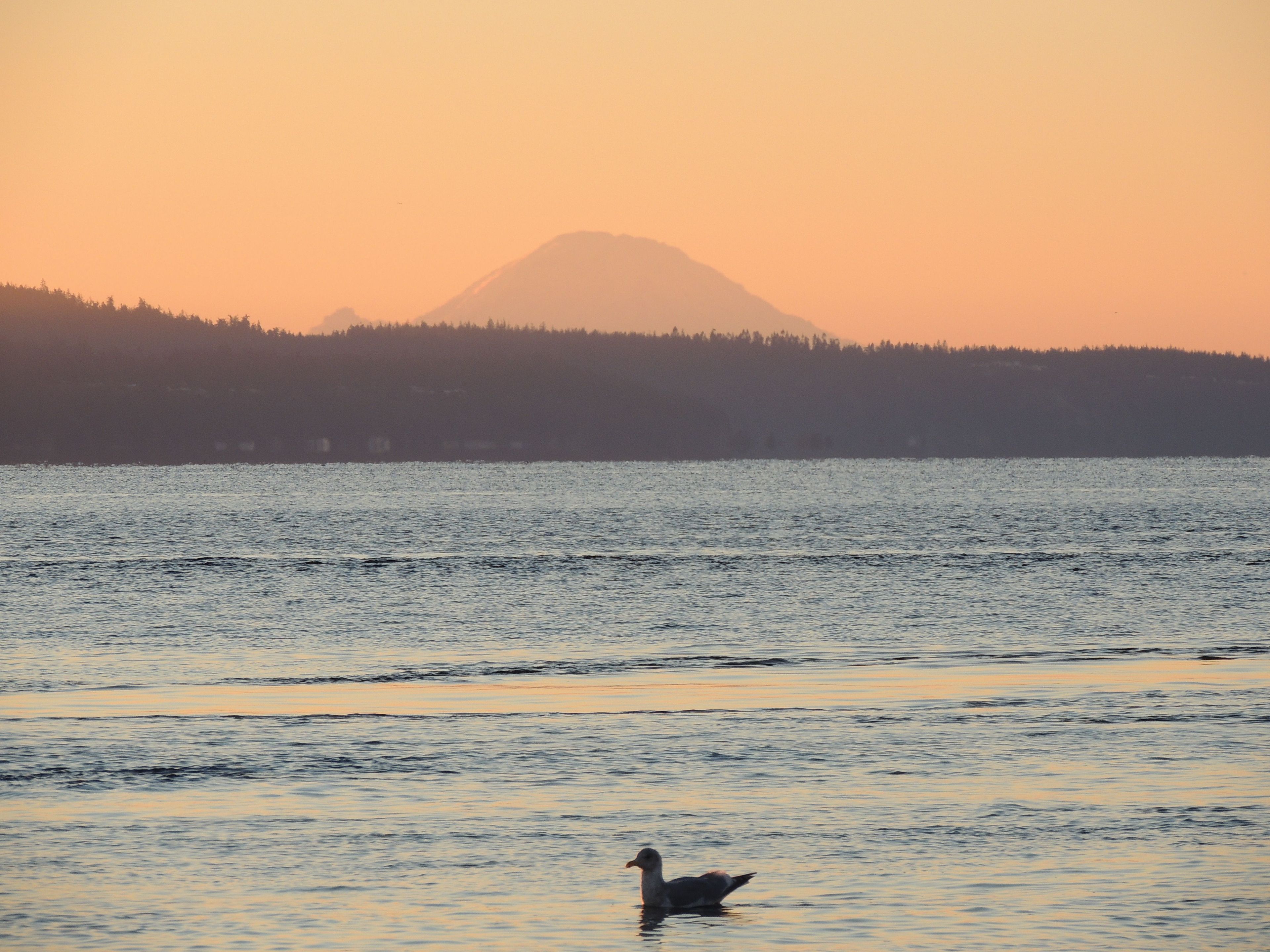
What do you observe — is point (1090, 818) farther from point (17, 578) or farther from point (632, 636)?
point (17, 578)

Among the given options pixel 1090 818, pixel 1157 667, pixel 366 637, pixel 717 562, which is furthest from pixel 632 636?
pixel 717 562

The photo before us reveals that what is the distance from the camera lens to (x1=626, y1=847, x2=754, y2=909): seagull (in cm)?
1820

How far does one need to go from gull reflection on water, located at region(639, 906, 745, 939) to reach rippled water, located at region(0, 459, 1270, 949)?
0.07 meters

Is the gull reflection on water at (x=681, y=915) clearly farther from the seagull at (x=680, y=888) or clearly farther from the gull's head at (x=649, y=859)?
the gull's head at (x=649, y=859)

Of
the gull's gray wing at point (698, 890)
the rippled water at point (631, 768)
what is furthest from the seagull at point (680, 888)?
the rippled water at point (631, 768)

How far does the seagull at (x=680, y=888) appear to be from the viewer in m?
18.2

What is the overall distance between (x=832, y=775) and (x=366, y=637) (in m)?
25.3

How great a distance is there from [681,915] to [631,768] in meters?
7.31

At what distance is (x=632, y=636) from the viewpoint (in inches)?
1890

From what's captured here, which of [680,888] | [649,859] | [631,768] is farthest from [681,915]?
[631,768]

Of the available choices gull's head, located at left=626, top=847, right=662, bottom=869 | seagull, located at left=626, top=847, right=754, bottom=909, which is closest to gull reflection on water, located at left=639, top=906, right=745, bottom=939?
seagull, located at left=626, top=847, right=754, bottom=909

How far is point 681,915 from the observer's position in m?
18.3

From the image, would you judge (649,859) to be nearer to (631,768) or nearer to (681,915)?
(681,915)

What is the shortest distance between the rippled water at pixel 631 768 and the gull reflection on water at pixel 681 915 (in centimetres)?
7
